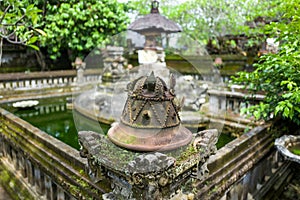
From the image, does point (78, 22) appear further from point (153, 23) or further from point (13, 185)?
point (13, 185)

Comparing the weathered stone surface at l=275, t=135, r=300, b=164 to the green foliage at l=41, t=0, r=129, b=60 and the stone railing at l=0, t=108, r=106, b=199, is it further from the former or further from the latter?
the green foliage at l=41, t=0, r=129, b=60

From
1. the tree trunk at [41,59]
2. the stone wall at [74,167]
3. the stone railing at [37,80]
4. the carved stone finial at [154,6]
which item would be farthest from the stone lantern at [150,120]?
the tree trunk at [41,59]

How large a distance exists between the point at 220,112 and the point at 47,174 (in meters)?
3.86

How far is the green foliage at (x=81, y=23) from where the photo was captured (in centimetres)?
1044

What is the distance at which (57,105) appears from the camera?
27.7ft

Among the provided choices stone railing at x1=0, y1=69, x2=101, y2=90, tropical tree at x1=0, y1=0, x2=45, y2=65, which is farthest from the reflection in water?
tropical tree at x1=0, y1=0, x2=45, y2=65

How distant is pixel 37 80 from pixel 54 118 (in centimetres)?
259

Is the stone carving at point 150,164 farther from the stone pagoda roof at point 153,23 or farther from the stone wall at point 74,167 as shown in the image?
the stone pagoda roof at point 153,23

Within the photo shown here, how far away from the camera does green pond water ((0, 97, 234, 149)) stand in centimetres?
568

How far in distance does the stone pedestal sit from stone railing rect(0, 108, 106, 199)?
0.92 ft

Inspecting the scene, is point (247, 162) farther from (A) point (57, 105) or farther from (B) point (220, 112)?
(A) point (57, 105)

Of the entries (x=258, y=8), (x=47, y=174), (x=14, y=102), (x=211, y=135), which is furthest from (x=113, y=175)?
(x=258, y=8)

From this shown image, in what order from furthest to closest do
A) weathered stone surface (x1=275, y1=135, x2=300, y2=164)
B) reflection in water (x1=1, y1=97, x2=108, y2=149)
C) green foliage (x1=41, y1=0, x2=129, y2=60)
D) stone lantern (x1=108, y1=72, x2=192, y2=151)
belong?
1. green foliage (x1=41, y1=0, x2=129, y2=60)
2. reflection in water (x1=1, y1=97, x2=108, y2=149)
3. weathered stone surface (x1=275, y1=135, x2=300, y2=164)
4. stone lantern (x1=108, y1=72, x2=192, y2=151)

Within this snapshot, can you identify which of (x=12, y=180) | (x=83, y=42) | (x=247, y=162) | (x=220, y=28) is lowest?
(x=12, y=180)
